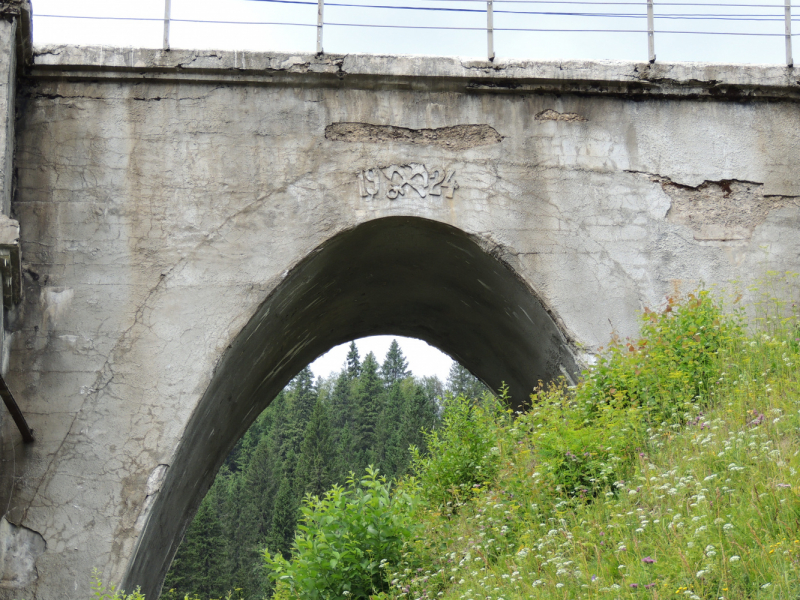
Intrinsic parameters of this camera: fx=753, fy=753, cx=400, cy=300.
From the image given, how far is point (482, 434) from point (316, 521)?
1.65 metres

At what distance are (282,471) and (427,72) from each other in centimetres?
3421

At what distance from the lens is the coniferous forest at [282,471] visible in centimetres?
3012

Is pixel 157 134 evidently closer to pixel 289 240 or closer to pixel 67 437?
pixel 289 240

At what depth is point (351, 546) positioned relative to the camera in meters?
4.87

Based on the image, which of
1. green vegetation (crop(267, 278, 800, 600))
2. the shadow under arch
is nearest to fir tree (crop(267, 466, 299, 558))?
the shadow under arch

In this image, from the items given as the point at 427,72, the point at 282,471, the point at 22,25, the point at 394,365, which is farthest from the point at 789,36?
the point at 394,365

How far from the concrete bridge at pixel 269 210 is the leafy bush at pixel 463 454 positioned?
0.82m

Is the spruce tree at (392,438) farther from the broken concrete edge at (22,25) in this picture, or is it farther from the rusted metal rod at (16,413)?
the broken concrete edge at (22,25)

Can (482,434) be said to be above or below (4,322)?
below

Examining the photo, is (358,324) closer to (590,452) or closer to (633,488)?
(590,452)

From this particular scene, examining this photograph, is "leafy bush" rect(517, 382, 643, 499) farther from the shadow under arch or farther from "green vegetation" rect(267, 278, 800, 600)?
the shadow under arch

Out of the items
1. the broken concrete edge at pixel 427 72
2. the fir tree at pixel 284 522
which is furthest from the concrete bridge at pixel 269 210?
the fir tree at pixel 284 522

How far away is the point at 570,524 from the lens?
4301 mm

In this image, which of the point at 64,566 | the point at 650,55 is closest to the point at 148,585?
the point at 64,566
